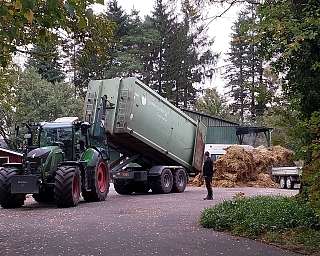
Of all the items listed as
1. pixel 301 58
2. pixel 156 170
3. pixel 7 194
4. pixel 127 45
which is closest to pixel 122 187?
pixel 156 170

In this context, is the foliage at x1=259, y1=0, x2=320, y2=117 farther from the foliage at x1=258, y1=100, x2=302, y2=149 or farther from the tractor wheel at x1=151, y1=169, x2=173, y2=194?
the tractor wheel at x1=151, y1=169, x2=173, y2=194

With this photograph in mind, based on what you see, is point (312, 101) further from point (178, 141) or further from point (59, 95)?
point (59, 95)

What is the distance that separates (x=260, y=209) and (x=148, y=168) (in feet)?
43.8

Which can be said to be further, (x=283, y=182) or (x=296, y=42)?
(x=283, y=182)

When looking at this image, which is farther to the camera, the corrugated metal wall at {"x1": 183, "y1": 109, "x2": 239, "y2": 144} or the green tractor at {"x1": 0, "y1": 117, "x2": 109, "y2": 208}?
the corrugated metal wall at {"x1": 183, "y1": 109, "x2": 239, "y2": 144}

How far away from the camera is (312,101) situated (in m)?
11.1

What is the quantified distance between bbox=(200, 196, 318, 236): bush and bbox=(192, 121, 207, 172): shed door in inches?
519

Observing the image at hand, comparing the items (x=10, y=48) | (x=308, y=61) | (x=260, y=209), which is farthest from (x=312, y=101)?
(x=10, y=48)

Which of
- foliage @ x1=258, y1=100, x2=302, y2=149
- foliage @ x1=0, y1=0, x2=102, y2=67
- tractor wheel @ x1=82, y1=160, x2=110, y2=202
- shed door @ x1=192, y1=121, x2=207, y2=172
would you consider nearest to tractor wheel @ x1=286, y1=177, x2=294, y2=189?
shed door @ x1=192, y1=121, x2=207, y2=172

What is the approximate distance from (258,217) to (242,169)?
21.4m

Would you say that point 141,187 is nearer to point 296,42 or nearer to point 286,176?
point 286,176

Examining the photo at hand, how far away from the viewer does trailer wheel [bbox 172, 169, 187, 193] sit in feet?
80.4

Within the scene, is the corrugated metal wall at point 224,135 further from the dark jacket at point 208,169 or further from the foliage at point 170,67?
the dark jacket at point 208,169

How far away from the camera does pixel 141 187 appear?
24.3m
